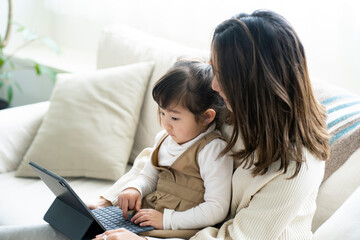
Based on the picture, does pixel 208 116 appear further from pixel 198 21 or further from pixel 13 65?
pixel 13 65

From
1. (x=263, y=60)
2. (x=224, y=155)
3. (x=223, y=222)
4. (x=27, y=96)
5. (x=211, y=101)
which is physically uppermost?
(x=263, y=60)

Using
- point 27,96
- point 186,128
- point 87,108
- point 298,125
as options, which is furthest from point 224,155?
point 27,96

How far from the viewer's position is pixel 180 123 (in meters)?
1.41

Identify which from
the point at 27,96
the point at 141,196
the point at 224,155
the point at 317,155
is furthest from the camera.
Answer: the point at 27,96

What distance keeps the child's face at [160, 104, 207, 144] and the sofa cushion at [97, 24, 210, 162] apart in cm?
55

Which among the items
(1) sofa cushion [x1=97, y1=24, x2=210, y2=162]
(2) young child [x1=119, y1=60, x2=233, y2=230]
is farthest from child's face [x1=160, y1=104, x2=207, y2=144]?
(1) sofa cushion [x1=97, y1=24, x2=210, y2=162]

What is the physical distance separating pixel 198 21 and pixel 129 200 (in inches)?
54.7

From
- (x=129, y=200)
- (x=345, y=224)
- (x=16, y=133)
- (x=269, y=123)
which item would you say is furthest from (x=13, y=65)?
(x=345, y=224)

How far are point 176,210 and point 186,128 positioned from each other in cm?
24

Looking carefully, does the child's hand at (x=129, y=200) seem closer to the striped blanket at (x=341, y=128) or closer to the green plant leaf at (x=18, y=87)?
the striped blanket at (x=341, y=128)

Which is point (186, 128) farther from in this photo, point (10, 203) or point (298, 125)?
point (10, 203)

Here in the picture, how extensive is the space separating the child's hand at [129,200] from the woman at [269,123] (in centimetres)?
16

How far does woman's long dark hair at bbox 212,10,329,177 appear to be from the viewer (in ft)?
3.78

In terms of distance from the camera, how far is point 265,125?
119 centimetres
